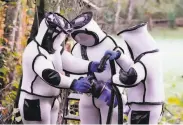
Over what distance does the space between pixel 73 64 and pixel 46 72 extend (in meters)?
0.19

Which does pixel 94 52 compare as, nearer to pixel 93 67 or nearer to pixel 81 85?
pixel 93 67

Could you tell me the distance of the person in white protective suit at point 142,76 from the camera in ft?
4.90

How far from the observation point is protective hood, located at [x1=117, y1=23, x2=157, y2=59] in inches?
60.1

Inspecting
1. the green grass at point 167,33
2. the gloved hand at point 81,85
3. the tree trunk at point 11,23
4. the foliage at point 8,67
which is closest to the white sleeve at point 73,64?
the gloved hand at point 81,85

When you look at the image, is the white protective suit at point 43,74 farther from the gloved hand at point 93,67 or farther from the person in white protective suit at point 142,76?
the person in white protective suit at point 142,76

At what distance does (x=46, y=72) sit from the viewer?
154cm

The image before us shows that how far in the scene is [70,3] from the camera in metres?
2.17

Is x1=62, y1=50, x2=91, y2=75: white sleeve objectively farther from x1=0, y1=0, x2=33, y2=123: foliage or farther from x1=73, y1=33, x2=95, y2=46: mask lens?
x1=0, y1=0, x2=33, y2=123: foliage

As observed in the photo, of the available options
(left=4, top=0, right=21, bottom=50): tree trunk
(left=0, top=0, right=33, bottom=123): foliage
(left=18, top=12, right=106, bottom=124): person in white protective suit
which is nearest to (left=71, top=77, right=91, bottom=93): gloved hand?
(left=18, top=12, right=106, bottom=124): person in white protective suit

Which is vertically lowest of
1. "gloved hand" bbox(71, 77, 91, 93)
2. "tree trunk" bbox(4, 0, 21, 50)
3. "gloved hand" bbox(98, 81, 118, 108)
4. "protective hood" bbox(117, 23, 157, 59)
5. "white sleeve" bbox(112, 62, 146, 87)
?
"gloved hand" bbox(98, 81, 118, 108)

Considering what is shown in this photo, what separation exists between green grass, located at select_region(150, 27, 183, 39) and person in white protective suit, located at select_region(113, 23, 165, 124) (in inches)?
28.8

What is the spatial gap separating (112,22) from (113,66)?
90 cm

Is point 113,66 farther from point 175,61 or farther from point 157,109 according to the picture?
point 175,61

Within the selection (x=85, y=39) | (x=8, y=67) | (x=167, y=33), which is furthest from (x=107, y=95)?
(x=8, y=67)
